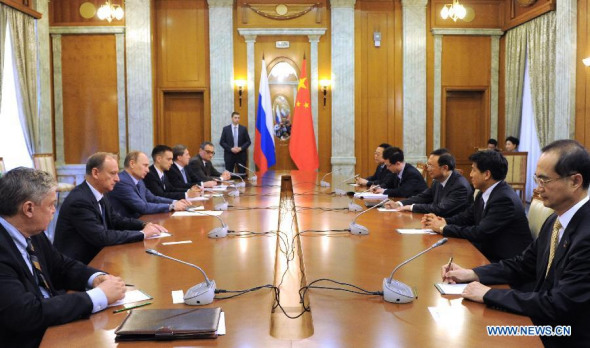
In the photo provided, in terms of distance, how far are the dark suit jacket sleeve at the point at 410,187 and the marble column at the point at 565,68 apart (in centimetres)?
321

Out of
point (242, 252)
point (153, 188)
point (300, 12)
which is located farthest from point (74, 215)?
point (300, 12)

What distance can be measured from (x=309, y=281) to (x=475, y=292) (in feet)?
A: 2.15

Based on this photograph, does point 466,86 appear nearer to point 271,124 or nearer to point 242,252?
point 271,124

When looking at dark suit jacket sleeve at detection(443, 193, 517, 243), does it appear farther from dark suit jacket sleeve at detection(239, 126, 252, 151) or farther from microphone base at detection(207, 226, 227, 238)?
dark suit jacket sleeve at detection(239, 126, 252, 151)

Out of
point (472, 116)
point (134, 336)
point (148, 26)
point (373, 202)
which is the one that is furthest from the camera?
point (472, 116)

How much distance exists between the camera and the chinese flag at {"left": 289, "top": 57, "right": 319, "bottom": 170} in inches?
376

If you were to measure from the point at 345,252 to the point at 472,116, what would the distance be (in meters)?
8.04

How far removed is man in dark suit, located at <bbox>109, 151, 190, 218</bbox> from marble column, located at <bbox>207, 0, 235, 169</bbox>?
→ 5142 mm

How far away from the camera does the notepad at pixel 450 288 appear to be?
7.10 feet

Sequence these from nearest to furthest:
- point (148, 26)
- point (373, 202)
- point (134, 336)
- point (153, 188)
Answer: point (134, 336), point (373, 202), point (153, 188), point (148, 26)

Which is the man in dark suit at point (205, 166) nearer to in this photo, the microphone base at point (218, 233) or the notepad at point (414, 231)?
the microphone base at point (218, 233)

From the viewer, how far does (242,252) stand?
9.37 feet

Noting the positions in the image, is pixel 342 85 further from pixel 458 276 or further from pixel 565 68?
pixel 458 276

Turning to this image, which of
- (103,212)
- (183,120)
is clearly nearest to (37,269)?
(103,212)
